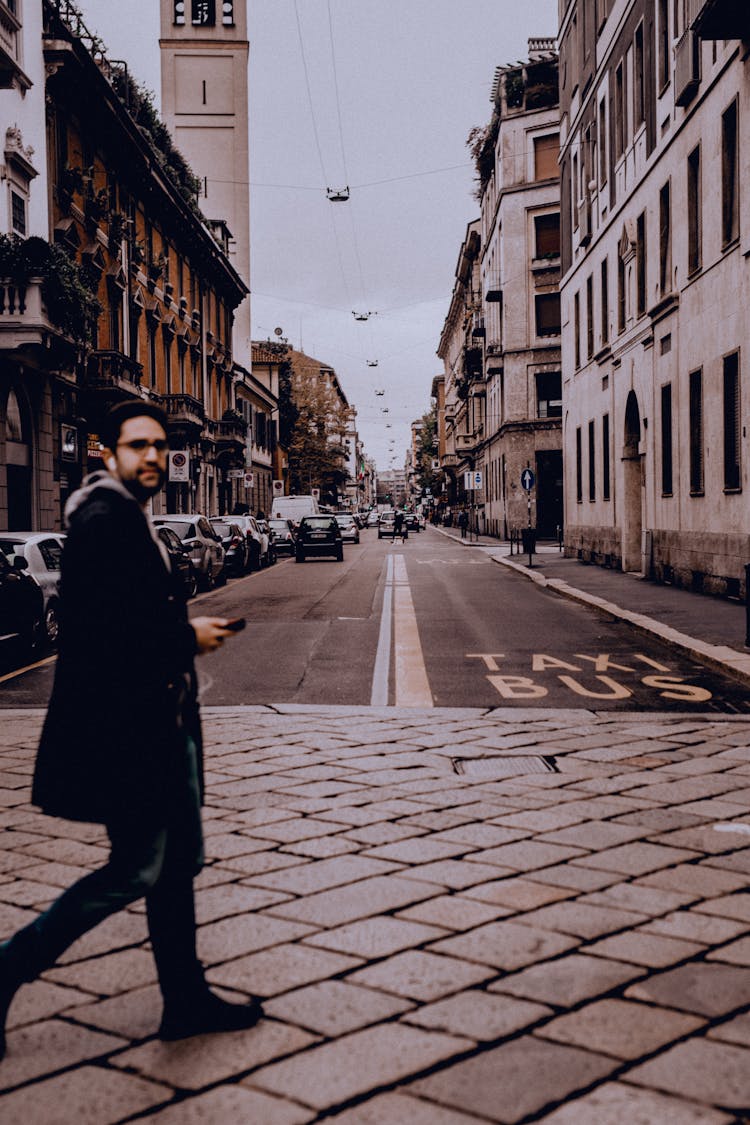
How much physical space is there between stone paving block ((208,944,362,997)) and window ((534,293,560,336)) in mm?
50581

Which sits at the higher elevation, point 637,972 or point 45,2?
point 45,2

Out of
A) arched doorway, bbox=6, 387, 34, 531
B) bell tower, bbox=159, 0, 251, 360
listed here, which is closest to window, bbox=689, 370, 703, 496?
arched doorway, bbox=6, 387, 34, 531

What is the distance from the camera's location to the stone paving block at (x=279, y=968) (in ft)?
12.5

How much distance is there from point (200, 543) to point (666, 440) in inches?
369

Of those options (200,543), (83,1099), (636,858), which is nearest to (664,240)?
(200,543)

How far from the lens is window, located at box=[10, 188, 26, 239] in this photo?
2470 cm

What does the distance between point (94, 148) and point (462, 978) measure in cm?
3107

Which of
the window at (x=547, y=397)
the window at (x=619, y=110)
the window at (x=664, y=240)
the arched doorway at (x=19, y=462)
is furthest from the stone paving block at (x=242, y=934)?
the window at (x=547, y=397)

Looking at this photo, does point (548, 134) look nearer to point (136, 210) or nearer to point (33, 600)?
point (136, 210)

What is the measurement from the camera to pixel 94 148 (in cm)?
3150

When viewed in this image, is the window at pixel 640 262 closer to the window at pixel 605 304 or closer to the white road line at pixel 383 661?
the window at pixel 605 304

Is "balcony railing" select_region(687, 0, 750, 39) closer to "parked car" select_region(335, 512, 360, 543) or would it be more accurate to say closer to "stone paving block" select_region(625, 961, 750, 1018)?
"stone paving block" select_region(625, 961, 750, 1018)

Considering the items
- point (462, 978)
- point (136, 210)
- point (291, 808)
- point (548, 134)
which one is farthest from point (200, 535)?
point (548, 134)

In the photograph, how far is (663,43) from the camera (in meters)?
23.3
